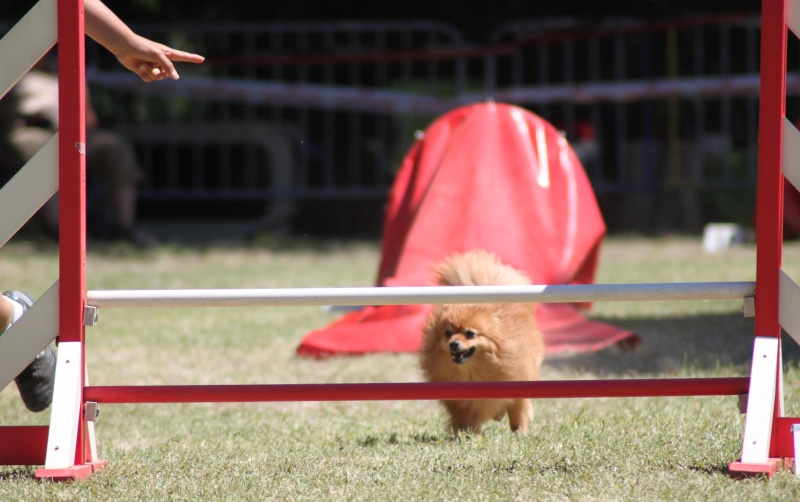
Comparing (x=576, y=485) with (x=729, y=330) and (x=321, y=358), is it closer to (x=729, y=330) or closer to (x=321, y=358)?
(x=321, y=358)

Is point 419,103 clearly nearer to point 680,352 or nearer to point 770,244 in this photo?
point 680,352

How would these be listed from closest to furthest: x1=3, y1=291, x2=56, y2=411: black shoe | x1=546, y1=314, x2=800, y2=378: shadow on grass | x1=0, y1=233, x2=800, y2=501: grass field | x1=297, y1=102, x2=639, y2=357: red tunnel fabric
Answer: x1=0, y1=233, x2=800, y2=501: grass field
x1=3, y1=291, x2=56, y2=411: black shoe
x1=546, y1=314, x2=800, y2=378: shadow on grass
x1=297, y1=102, x2=639, y2=357: red tunnel fabric

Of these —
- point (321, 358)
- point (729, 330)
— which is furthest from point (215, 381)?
point (729, 330)

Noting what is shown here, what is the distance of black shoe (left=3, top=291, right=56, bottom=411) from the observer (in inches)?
110

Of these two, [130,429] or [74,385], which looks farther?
[130,429]

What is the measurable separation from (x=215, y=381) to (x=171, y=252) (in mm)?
5567

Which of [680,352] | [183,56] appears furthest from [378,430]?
[680,352]

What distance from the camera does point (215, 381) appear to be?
4.27 meters

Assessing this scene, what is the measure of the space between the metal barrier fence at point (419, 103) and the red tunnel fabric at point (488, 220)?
18.1 feet

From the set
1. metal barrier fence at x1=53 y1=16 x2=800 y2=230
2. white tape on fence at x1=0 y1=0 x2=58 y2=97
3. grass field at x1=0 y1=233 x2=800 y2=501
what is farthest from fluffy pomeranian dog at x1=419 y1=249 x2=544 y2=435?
metal barrier fence at x1=53 y1=16 x2=800 y2=230

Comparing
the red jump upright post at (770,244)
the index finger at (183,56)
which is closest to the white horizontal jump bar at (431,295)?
the red jump upright post at (770,244)

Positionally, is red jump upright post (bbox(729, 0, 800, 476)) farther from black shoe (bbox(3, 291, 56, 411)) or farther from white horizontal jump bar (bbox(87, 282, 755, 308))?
black shoe (bbox(3, 291, 56, 411))

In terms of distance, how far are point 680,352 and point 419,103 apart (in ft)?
23.5

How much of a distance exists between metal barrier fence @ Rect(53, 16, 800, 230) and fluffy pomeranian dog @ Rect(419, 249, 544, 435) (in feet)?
25.1
